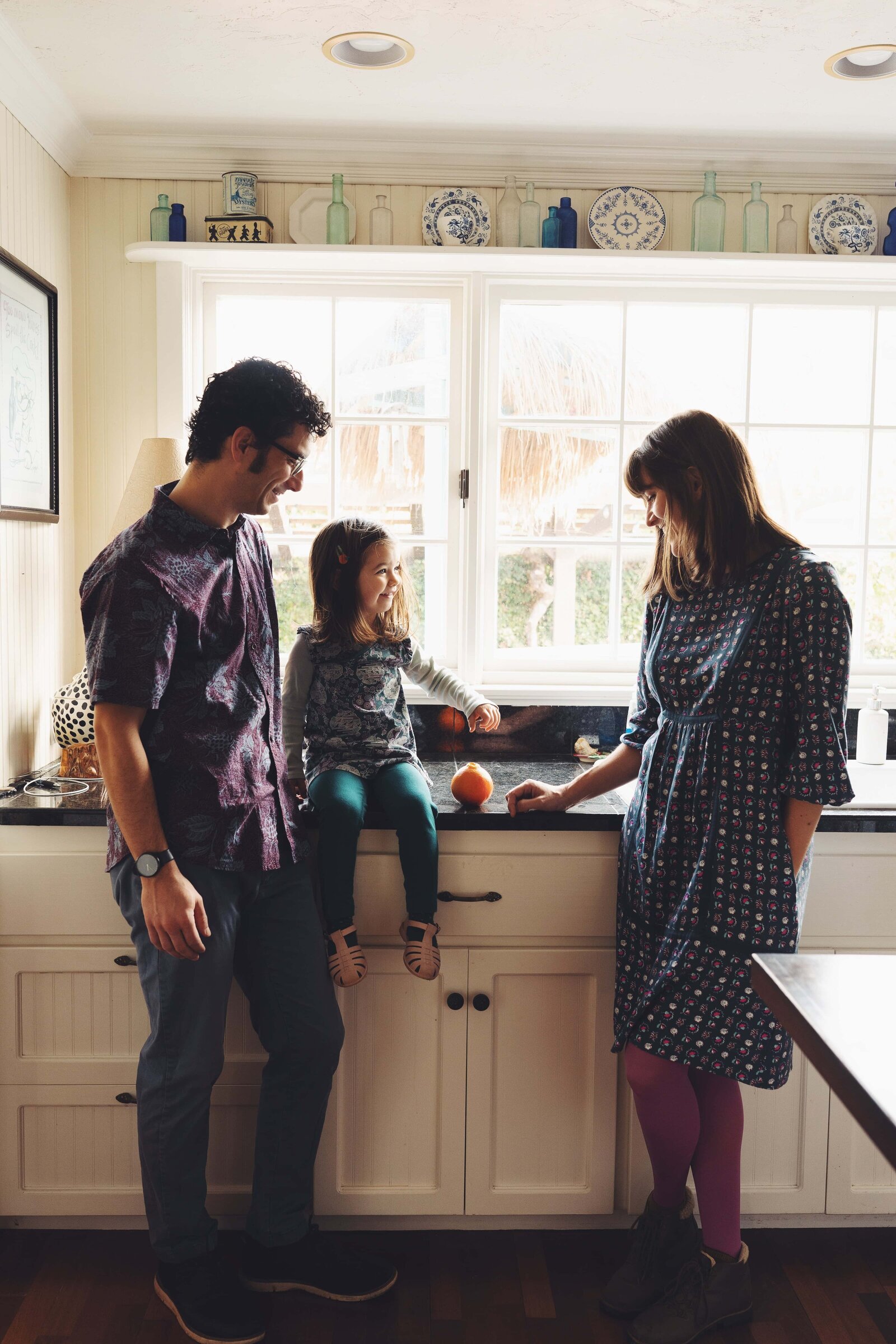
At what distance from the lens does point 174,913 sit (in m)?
1.55

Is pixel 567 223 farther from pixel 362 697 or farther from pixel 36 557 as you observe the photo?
pixel 36 557

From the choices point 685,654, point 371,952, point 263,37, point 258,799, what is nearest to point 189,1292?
point 371,952

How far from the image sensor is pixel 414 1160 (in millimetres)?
2002

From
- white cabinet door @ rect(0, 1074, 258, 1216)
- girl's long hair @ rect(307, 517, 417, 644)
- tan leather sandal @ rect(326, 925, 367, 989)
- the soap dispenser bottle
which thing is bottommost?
white cabinet door @ rect(0, 1074, 258, 1216)

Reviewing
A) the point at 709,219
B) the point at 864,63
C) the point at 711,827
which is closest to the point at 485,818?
the point at 711,827

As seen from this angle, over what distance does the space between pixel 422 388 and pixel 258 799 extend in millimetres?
1309

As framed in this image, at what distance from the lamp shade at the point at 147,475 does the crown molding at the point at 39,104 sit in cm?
69

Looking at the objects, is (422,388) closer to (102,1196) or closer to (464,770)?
(464,770)

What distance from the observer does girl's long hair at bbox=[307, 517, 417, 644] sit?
2055 millimetres

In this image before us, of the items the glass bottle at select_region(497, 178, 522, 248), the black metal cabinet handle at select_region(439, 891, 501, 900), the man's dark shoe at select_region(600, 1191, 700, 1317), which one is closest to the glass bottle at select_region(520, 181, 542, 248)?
the glass bottle at select_region(497, 178, 522, 248)

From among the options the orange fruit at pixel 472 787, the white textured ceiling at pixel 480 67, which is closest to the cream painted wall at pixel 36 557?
the white textured ceiling at pixel 480 67

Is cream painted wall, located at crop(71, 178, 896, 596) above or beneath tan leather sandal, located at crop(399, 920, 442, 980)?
above

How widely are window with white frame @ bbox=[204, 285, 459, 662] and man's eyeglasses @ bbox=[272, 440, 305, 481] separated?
0.90 m

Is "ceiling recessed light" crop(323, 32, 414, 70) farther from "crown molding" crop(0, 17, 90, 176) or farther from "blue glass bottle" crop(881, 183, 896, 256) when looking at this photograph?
"blue glass bottle" crop(881, 183, 896, 256)
